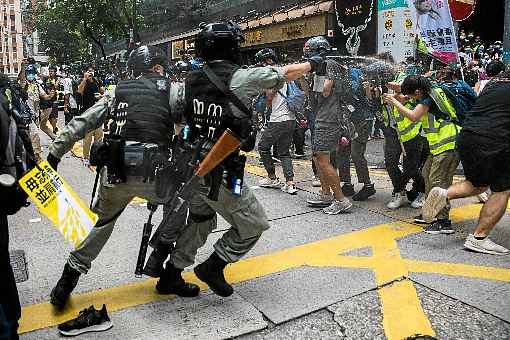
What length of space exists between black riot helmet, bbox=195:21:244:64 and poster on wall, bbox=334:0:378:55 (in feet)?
43.3

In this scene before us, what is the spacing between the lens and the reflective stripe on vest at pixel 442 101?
15.4 feet

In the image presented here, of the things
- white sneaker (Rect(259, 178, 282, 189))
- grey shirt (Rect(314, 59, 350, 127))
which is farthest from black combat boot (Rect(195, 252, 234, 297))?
white sneaker (Rect(259, 178, 282, 189))

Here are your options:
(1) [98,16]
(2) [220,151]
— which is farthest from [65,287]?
(1) [98,16]

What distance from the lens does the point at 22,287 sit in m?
3.67

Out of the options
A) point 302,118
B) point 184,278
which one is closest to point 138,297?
point 184,278

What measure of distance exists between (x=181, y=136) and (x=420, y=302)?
1.92 meters

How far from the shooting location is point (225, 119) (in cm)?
296

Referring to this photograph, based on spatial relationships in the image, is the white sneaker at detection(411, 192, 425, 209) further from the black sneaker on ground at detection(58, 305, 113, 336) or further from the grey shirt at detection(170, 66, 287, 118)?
the black sneaker on ground at detection(58, 305, 113, 336)

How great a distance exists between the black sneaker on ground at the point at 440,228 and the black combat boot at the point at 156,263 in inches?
103

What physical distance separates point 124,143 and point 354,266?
2.04m

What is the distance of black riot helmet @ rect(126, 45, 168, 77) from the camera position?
3256 mm

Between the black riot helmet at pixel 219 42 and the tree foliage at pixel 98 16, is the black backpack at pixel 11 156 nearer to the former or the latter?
the black riot helmet at pixel 219 42

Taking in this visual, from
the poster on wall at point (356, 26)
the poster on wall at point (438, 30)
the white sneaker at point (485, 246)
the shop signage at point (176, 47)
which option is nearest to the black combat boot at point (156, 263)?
the white sneaker at point (485, 246)

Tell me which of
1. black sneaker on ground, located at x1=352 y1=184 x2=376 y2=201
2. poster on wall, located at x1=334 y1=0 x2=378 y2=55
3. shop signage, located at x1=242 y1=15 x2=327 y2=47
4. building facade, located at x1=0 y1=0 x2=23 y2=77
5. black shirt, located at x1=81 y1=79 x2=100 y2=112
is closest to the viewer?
black sneaker on ground, located at x1=352 y1=184 x2=376 y2=201
